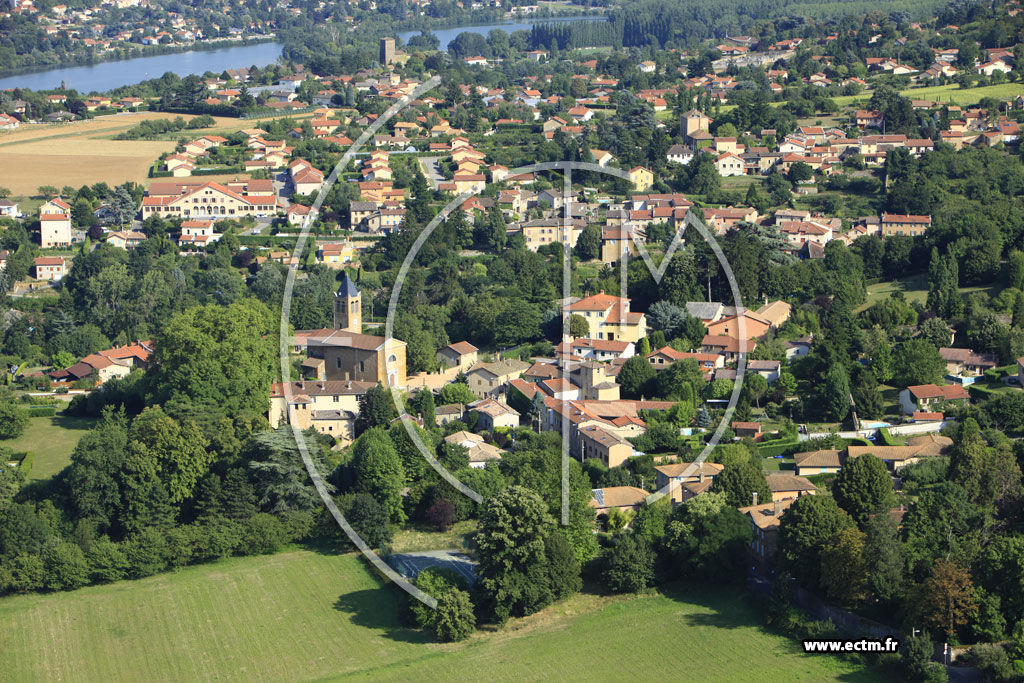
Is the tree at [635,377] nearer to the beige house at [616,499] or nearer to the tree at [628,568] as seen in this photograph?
the beige house at [616,499]

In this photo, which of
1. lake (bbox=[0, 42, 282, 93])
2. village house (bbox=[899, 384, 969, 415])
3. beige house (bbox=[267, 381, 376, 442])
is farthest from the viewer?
lake (bbox=[0, 42, 282, 93])

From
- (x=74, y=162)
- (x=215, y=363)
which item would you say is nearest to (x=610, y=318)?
(x=215, y=363)

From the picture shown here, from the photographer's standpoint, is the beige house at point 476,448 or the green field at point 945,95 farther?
the green field at point 945,95

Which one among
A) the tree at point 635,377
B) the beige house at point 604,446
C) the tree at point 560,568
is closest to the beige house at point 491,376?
the tree at point 635,377

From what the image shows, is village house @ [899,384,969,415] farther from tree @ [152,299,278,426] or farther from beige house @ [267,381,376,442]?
tree @ [152,299,278,426]

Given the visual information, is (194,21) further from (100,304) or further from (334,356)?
(334,356)

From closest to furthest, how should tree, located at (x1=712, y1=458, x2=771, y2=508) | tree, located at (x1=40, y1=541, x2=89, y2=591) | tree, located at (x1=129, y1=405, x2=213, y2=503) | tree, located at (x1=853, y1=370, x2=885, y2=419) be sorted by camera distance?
tree, located at (x1=40, y1=541, x2=89, y2=591) → tree, located at (x1=712, y1=458, x2=771, y2=508) → tree, located at (x1=129, y1=405, x2=213, y2=503) → tree, located at (x1=853, y1=370, x2=885, y2=419)

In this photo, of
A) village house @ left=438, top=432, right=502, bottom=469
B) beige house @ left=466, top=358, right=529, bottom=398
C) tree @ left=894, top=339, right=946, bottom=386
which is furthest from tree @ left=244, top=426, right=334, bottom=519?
tree @ left=894, top=339, right=946, bottom=386
